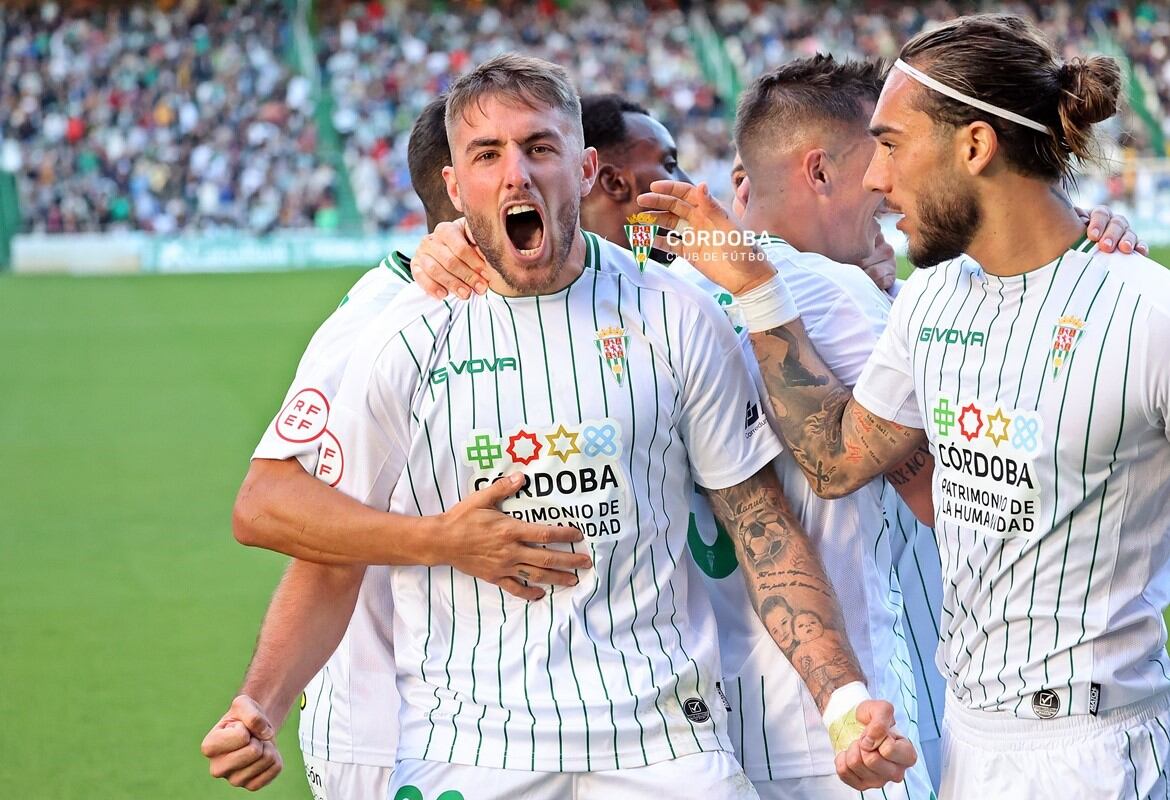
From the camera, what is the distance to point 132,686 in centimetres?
791

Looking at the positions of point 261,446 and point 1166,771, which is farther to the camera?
point 261,446

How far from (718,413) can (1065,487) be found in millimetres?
816

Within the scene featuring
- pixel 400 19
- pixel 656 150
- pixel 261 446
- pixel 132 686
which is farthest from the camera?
pixel 400 19

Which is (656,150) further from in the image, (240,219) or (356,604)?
(240,219)

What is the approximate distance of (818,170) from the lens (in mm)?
4000

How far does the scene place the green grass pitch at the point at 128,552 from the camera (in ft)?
22.9

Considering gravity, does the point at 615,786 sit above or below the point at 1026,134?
below

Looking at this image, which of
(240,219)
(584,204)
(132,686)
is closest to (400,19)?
(240,219)

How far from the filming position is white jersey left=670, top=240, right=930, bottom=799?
11.9 ft

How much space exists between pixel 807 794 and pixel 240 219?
30322 mm

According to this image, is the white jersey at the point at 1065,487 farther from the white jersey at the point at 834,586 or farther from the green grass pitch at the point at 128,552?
the green grass pitch at the point at 128,552

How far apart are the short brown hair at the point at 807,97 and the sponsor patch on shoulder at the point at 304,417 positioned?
148 cm

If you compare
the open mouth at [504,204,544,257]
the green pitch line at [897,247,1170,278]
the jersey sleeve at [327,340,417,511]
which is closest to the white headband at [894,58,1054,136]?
the open mouth at [504,204,544,257]

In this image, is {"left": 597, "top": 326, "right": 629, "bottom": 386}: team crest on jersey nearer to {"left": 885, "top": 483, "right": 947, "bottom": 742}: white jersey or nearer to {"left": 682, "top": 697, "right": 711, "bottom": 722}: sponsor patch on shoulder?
{"left": 682, "top": 697, "right": 711, "bottom": 722}: sponsor patch on shoulder
